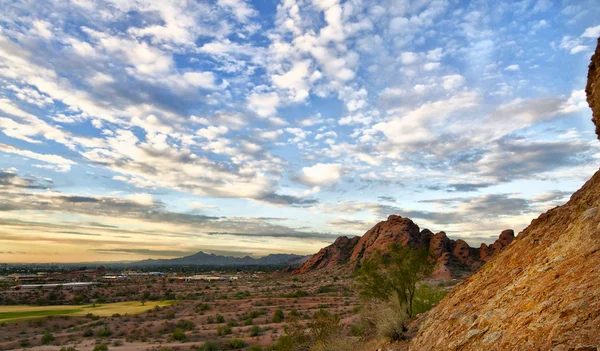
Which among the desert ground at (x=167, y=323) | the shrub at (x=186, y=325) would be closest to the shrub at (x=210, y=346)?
the desert ground at (x=167, y=323)

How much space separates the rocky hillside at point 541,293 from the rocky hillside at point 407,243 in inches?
2649

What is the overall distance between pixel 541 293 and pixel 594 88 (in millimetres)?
7262

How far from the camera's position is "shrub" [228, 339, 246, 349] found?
84.9 ft

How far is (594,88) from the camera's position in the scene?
10836 mm

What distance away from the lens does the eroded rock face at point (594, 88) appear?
10594 millimetres

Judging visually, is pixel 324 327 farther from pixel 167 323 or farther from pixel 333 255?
pixel 333 255

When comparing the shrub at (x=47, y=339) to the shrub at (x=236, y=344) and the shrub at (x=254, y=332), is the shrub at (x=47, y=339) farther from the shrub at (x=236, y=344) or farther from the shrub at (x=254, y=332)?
the shrub at (x=254, y=332)

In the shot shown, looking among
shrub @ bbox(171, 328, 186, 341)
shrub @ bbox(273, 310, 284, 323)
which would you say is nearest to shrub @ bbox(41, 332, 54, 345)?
shrub @ bbox(171, 328, 186, 341)

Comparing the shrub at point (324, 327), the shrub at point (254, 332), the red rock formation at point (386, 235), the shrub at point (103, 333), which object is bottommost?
the shrub at point (103, 333)

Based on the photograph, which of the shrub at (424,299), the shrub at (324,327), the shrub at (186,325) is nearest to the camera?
the shrub at (324,327)

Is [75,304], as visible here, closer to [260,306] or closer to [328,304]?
[260,306]

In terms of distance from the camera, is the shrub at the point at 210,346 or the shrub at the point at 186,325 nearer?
the shrub at the point at 210,346

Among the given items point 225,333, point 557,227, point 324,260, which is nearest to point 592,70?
point 557,227

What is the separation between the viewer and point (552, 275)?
312 inches
